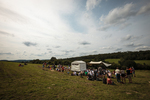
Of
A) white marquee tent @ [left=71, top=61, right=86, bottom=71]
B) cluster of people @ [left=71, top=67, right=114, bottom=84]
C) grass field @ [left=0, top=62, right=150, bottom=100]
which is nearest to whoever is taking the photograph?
grass field @ [left=0, top=62, right=150, bottom=100]

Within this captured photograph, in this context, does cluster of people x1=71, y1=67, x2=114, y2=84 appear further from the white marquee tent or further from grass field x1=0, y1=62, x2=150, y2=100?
the white marquee tent

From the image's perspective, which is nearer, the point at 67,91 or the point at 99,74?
the point at 67,91

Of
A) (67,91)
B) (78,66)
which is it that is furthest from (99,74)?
(67,91)

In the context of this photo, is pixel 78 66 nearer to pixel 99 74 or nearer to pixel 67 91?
pixel 99 74

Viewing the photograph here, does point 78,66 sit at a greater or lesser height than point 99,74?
greater

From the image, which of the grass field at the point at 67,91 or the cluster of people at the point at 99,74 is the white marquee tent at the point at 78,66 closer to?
the cluster of people at the point at 99,74

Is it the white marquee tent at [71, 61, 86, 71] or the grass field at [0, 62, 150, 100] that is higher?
the white marquee tent at [71, 61, 86, 71]

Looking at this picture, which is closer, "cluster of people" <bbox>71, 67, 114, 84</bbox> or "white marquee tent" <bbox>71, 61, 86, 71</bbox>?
"cluster of people" <bbox>71, 67, 114, 84</bbox>

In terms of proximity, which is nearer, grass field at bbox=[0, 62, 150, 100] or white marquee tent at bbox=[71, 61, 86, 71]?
grass field at bbox=[0, 62, 150, 100]

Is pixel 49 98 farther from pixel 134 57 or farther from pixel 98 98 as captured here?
pixel 134 57

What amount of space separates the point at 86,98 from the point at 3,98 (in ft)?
18.0

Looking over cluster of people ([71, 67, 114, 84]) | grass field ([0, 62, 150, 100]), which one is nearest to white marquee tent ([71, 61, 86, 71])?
cluster of people ([71, 67, 114, 84])

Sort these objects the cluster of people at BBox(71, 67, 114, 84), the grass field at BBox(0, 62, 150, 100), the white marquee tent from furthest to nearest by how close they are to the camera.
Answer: the white marquee tent, the cluster of people at BBox(71, 67, 114, 84), the grass field at BBox(0, 62, 150, 100)

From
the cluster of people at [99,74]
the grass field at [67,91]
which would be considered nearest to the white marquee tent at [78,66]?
the cluster of people at [99,74]
